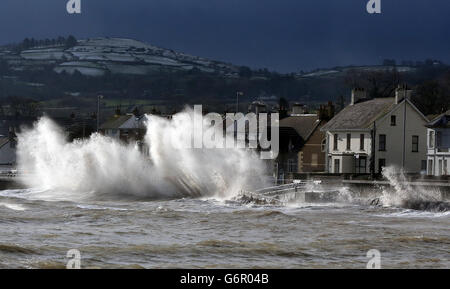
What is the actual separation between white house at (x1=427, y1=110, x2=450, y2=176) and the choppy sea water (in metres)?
16.6

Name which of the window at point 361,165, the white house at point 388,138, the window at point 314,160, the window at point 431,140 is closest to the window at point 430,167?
the window at point 431,140

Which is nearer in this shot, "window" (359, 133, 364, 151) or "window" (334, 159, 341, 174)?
"window" (359, 133, 364, 151)

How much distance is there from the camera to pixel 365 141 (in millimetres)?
71000

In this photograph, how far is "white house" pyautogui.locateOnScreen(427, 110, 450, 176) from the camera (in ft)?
210

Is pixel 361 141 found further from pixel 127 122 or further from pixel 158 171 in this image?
pixel 127 122

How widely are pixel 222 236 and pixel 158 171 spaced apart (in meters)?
33.0

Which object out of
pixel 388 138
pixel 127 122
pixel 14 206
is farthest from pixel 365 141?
pixel 127 122

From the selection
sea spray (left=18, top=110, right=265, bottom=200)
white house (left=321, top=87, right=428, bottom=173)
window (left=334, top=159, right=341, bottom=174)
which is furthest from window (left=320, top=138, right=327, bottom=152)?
sea spray (left=18, top=110, right=265, bottom=200)

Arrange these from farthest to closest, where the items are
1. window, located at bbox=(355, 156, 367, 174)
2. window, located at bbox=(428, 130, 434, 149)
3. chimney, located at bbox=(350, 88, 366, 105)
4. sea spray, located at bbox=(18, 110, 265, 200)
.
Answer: chimney, located at bbox=(350, 88, 366, 105), window, located at bbox=(355, 156, 367, 174), window, located at bbox=(428, 130, 434, 149), sea spray, located at bbox=(18, 110, 265, 200)

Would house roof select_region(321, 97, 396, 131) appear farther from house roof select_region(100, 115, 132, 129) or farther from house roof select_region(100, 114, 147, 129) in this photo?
house roof select_region(100, 115, 132, 129)

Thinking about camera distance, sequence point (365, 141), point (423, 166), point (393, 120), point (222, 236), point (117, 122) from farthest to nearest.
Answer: point (117, 122) → point (365, 141) → point (423, 166) → point (393, 120) → point (222, 236)
